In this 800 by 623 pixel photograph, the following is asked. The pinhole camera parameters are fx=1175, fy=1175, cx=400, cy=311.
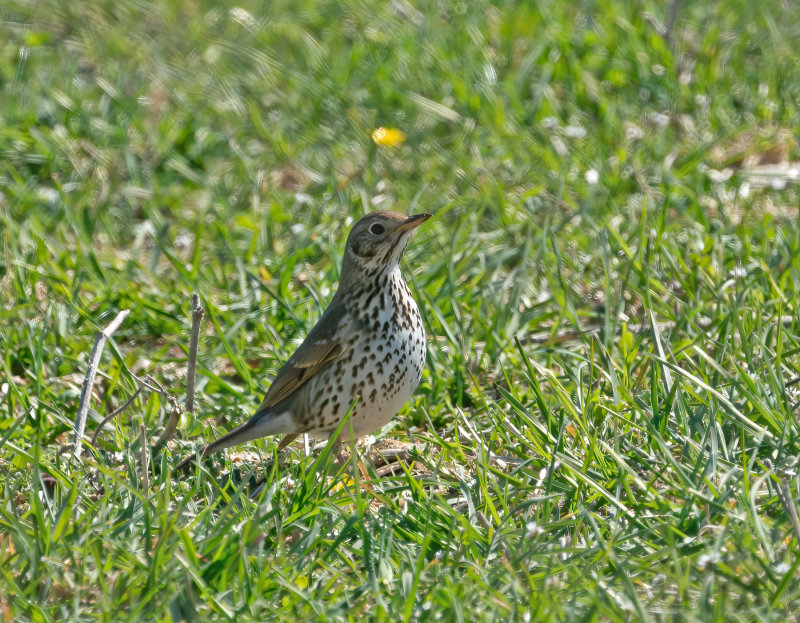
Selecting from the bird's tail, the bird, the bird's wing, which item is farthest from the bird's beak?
the bird's tail

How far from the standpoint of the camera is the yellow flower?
314 inches

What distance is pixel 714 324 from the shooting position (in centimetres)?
560

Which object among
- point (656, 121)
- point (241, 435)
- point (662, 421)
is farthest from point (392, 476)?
point (656, 121)

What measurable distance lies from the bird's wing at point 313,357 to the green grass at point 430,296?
1.09 ft

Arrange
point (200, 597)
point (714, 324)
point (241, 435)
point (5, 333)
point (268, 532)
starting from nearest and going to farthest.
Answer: point (200, 597) → point (268, 532) → point (241, 435) → point (714, 324) → point (5, 333)

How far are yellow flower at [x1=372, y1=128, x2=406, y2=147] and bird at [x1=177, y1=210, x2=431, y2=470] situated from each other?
283 centimetres

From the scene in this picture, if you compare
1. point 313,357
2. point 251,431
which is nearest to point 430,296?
point 313,357

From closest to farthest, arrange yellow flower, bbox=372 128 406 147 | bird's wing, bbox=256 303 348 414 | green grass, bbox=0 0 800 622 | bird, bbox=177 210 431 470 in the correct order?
green grass, bbox=0 0 800 622, bird, bbox=177 210 431 470, bird's wing, bbox=256 303 348 414, yellow flower, bbox=372 128 406 147

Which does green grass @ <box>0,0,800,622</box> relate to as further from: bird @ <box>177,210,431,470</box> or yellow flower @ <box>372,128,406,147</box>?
bird @ <box>177,210,431,470</box>

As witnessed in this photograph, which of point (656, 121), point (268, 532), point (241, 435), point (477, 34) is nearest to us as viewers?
point (268, 532)

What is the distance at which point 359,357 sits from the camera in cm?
504

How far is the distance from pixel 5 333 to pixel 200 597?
283 centimetres

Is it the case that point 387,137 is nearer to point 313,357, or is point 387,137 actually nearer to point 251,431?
point 313,357

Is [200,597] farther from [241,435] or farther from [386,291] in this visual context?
[386,291]
